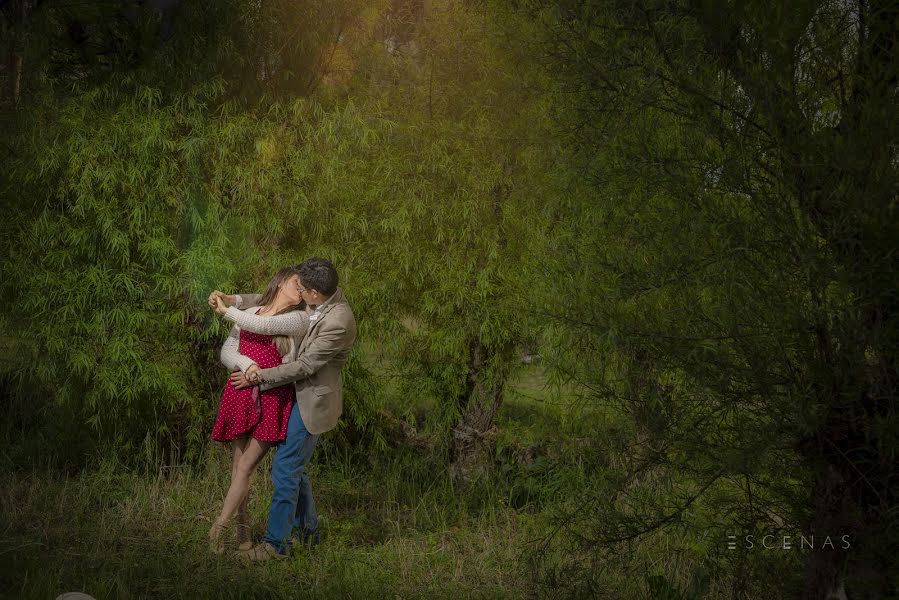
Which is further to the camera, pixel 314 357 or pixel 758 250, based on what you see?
pixel 314 357

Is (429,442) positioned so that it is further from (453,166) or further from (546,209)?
(546,209)

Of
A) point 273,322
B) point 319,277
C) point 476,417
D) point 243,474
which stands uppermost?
point 319,277

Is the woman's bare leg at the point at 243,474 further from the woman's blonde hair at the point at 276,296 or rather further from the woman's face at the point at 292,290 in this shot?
the woman's face at the point at 292,290

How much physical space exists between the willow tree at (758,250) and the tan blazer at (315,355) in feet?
4.30

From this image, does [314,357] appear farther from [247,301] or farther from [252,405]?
[247,301]

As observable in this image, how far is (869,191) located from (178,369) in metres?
4.61

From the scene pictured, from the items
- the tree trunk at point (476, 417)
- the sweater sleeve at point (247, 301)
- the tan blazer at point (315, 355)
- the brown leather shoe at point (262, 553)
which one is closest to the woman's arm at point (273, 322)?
the tan blazer at point (315, 355)

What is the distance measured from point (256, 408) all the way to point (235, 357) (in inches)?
10.4

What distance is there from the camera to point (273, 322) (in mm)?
4535

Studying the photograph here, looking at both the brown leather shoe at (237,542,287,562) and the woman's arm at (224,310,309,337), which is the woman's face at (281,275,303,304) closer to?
the woman's arm at (224,310,309,337)

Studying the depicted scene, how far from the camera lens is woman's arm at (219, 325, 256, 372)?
4555mm

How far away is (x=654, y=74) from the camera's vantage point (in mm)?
3277

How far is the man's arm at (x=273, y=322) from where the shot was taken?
14.6 feet

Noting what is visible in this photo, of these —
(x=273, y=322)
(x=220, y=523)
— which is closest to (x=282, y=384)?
(x=273, y=322)
